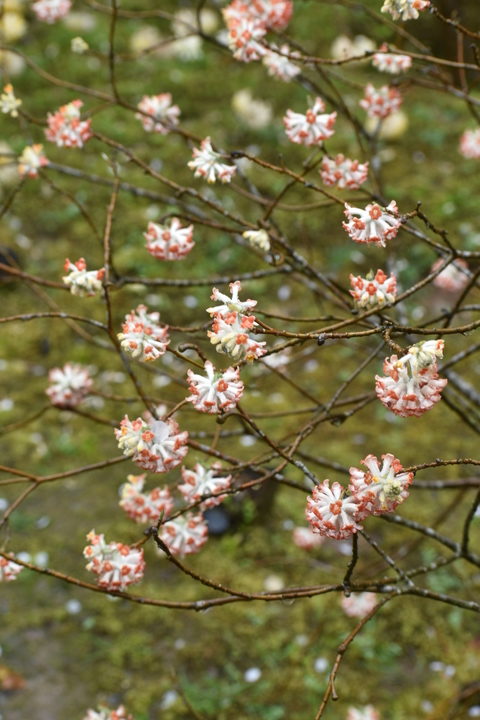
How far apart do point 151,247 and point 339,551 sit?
66.2 inches

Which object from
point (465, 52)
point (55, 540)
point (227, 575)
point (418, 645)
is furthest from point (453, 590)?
point (465, 52)

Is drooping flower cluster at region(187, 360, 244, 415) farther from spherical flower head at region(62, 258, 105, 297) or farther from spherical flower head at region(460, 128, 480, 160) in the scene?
spherical flower head at region(460, 128, 480, 160)

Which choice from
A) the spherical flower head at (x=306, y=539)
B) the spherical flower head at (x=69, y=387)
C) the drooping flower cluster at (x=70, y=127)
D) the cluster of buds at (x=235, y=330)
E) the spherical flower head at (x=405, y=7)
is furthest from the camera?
the spherical flower head at (x=306, y=539)

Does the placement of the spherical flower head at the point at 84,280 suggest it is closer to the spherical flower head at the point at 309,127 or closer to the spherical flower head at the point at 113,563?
the spherical flower head at the point at 113,563

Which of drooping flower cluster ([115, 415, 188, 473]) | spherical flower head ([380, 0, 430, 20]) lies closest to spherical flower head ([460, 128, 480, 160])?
spherical flower head ([380, 0, 430, 20])

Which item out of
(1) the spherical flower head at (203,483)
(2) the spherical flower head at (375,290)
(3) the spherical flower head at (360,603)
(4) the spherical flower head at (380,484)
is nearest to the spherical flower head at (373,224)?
(2) the spherical flower head at (375,290)

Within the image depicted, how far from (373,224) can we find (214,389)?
35 centimetres

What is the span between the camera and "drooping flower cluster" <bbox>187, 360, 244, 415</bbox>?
1145mm

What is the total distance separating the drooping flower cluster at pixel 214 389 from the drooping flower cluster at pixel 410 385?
20 cm

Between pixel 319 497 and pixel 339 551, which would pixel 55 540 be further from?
pixel 319 497

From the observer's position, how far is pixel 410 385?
44.5 inches

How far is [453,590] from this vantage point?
2.77 m

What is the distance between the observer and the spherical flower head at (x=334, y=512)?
1176 millimetres

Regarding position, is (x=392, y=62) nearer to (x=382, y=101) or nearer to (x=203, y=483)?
(x=382, y=101)
